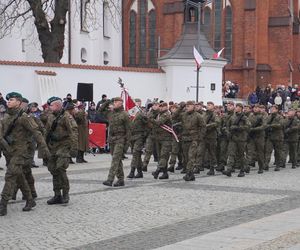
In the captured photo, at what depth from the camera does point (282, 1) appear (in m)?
47.3

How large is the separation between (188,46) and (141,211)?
2318 cm

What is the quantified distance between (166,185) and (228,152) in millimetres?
3126

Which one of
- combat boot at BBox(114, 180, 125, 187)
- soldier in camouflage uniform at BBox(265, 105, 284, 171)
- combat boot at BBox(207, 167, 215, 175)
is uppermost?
soldier in camouflage uniform at BBox(265, 105, 284, 171)

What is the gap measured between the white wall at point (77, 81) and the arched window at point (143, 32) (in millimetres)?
18552

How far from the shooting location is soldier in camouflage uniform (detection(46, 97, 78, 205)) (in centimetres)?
1177

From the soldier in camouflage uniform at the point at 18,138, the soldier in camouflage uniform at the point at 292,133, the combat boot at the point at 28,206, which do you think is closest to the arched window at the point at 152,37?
the soldier in camouflage uniform at the point at 292,133

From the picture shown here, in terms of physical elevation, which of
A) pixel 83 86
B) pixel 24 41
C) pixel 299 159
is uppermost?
pixel 24 41

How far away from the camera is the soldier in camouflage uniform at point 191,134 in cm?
1569

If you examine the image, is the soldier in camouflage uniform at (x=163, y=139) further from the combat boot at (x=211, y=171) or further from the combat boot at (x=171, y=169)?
the combat boot at (x=211, y=171)

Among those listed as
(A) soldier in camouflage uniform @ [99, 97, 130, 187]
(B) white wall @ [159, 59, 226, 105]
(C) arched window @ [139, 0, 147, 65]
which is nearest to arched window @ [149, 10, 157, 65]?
(C) arched window @ [139, 0, 147, 65]

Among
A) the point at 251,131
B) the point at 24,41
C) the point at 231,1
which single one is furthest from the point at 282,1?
the point at 251,131

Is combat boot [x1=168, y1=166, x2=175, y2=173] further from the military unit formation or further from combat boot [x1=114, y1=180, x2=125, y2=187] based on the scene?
combat boot [x1=114, y1=180, x2=125, y2=187]

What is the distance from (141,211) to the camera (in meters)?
11.1

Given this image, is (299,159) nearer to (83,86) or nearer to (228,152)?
(228,152)
